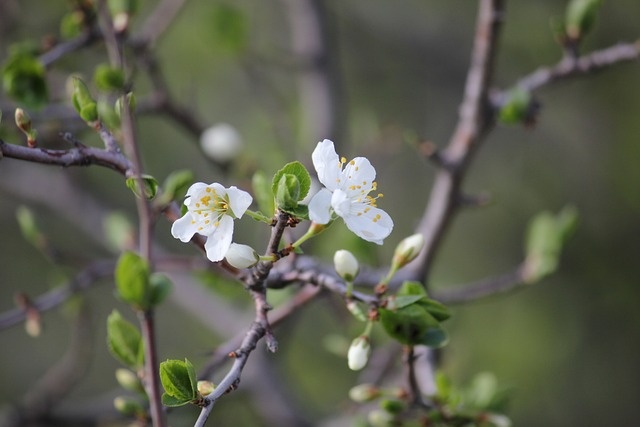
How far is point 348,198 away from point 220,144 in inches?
51.6

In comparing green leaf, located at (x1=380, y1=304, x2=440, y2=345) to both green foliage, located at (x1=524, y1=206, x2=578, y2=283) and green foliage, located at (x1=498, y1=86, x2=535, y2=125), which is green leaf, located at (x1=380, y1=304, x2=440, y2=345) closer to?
green foliage, located at (x1=498, y1=86, x2=535, y2=125)

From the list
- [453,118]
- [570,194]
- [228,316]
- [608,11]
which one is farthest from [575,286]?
[228,316]

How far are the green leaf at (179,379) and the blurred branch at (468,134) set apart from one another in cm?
93

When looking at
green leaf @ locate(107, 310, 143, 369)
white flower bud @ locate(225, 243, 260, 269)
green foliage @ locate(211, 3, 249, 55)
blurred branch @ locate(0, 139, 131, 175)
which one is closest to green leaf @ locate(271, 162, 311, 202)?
white flower bud @ locate(225, 243, 260, 269)

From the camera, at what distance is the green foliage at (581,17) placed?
1.54 metres

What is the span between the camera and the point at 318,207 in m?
0.88

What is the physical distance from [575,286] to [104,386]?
337cm

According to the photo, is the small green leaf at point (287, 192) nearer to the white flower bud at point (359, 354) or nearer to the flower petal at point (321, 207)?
the flower petal at point (321, 207)

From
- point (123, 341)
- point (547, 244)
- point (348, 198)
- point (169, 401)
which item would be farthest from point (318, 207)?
point (547, 244)

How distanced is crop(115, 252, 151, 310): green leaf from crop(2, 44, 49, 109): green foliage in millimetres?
562

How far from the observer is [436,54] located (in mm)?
4062

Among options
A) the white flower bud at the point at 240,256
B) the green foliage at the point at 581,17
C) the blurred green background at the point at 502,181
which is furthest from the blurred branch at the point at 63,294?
the blurred green background at the point at 502,181

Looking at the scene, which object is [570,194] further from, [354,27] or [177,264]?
[177,264]

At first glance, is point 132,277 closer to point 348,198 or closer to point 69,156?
point 69,156
